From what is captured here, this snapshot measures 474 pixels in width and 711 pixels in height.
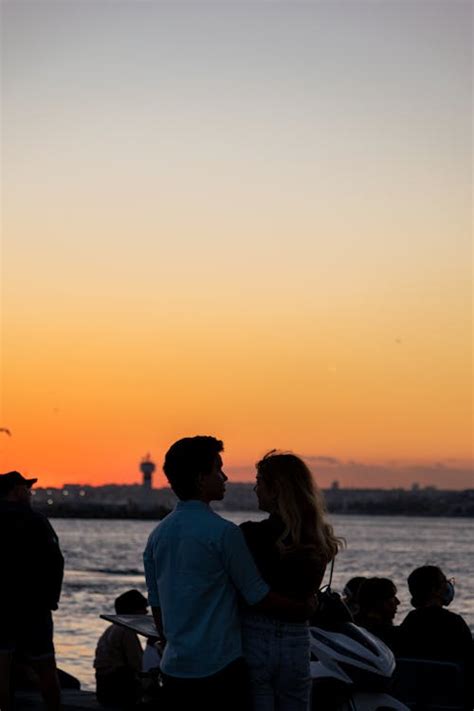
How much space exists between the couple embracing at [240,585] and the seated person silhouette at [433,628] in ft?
7.00

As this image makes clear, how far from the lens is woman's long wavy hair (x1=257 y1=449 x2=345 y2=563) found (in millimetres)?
4902

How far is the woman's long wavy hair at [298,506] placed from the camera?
4.90 m

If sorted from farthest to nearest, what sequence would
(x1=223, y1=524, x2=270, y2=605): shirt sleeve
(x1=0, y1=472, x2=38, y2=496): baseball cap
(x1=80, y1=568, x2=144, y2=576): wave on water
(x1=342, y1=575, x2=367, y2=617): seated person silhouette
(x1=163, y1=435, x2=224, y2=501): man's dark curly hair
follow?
(x1=80, y1=568, x2=144, y2=576): wave on water
(x1=0, y1=472, x2=38, y2=496): baseball cap
(x1=342, y1=575, x2=367, y2=617): seated person silhouette
(x1=163, y1=435, x2=224, y2=501): man's dark curly hair
(x1=223, y1=524, x2=270, y2=605): shirt sleeve

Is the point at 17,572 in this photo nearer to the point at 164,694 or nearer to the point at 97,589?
the point at 164,694

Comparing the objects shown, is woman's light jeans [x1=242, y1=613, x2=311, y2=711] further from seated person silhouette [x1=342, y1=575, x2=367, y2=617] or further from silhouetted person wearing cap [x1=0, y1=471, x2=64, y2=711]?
silhouetted person wearing cap [x1=0, y1=471, x2=64, y2=711]

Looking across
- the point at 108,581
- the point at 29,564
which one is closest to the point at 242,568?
the point at 29,564

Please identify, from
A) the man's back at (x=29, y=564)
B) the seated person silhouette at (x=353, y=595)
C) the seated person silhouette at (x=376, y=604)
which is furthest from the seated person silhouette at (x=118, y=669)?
the seated person silhouette at (x=376, y=604)

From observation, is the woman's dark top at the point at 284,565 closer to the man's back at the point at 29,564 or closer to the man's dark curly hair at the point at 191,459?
the man's dark curly hair at the point at 191,459

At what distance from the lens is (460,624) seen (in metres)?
7.02

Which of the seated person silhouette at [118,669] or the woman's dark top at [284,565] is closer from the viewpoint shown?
the woman's dark top at [284,565]

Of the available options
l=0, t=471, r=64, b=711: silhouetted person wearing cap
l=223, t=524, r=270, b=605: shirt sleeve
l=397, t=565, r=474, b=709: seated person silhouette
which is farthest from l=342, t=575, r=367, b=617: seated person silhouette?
l=223, t=524, r=270, b=605: shirt sleeve

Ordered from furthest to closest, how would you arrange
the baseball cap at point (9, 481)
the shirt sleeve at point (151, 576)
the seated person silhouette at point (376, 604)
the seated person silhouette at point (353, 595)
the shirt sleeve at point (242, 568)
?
the baseball cap at point (9, 481)
the seated person silhouette at point (353, 595)
the seated person silhouette at point (376, 604)
the shirt sleeve at point (151, 576)
the shirt sleeve at point (242, 568)

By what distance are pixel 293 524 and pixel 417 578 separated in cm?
240

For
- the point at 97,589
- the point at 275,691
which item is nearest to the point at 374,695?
the point at 275,691
